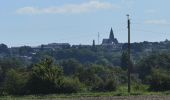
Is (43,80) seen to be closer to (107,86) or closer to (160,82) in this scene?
(107,86)

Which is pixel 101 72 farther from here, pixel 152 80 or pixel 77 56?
pixel 77 56

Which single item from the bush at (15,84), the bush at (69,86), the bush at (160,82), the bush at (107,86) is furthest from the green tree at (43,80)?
the bush at (160,82)

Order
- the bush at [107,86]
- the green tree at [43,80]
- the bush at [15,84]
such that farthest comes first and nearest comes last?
the bush at [107,86], the bush at [15,84], the green tree at [43,80]

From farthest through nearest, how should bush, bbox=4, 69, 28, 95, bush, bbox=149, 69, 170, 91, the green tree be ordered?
bush, bbox=149, 69, 170, 91 → bush, bbox=4, 69, 28, 95 → the green tree

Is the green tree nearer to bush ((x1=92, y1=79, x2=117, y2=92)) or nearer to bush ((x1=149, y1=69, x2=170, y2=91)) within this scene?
bush ((x1=92, y1=79, x2=117, y2=92))

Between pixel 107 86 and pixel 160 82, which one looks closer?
pixel 160 82

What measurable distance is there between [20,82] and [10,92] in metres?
1.39

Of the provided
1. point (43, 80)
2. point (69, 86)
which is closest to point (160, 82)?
point (69, 86)

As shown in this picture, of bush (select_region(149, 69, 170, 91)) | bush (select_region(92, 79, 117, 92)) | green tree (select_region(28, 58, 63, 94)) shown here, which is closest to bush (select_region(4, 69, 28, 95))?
green tree (select_region(28, 58, 63, 94))

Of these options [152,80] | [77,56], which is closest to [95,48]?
[77,56]

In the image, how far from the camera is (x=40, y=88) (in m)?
56.0

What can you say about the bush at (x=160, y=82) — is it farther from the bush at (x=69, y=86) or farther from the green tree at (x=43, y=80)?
the green tree at (x=43, y=80)

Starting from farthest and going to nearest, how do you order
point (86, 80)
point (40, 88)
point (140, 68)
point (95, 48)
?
point (95, 48) → point (140, 68) → point (86, 80) → point (40, 88)

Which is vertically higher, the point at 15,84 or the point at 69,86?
the point at 15,84
